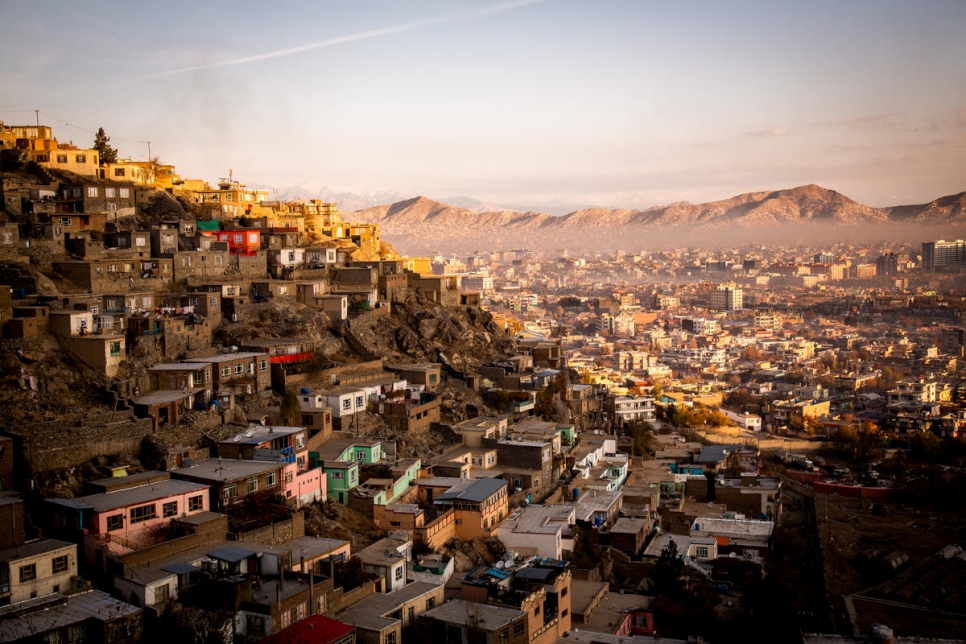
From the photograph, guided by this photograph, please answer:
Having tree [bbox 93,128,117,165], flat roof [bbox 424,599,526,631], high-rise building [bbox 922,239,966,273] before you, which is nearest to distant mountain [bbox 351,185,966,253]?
high-rise building [bbox 922,239,966,273]

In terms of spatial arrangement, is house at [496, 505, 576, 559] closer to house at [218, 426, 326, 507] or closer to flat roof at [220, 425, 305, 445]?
house at [218, 426, 326, 507]

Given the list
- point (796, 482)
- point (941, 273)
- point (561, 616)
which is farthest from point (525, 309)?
point (561, 616)

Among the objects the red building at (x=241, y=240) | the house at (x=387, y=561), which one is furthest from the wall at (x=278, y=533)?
the red building at (x=241, y=240)

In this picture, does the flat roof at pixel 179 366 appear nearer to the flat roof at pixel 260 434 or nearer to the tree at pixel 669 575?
the flat roof at pixel 260 434

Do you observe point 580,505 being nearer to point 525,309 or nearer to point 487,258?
point 525,309

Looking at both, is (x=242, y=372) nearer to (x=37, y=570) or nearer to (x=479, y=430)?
(x=479, y=430)

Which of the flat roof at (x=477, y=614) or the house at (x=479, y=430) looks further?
the house at (x=479, y=430)

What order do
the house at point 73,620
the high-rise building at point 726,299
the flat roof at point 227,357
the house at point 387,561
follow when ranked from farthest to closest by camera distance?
the high-rise building at point 726,299 → the flat roof at point 227,357 → the house at point 387,561 → the house at point 73,620
